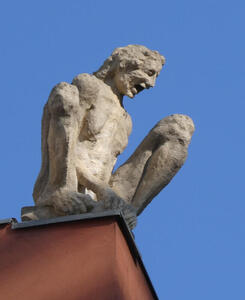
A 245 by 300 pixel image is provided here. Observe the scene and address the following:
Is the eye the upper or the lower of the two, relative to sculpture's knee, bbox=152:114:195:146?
upper

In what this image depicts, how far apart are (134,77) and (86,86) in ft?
1.89

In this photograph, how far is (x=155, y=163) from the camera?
7.86m

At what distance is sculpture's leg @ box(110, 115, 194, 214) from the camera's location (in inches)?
308

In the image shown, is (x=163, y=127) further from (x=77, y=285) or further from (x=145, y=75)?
(x=77, y=285)

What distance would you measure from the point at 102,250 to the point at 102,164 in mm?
1490

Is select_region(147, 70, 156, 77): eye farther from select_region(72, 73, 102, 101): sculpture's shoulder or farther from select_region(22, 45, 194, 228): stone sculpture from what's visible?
select_region(72, 73, 102, 101): sculpture's shoulder

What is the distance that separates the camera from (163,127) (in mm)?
7926

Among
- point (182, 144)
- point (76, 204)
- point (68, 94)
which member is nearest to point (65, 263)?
point (76, 204)

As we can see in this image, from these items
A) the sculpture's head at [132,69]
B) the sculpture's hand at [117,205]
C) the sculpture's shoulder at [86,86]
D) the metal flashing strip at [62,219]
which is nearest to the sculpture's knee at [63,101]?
the sculpture's shoulder at [86,86]

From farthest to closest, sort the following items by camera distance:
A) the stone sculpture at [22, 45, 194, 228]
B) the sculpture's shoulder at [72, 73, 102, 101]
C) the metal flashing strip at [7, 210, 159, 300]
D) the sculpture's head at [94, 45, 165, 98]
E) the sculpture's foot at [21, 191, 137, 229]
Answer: the sculpture's head at [94, 45, 165, 98]
the sculpture's shoulder at [72, 73, 102, 101]
the stone sculpture at [22, 45, 194, 228]
the sculpture's foot at [21, 191, 137, 229]
the metal flashing strip at [7, 210, 159, 300]

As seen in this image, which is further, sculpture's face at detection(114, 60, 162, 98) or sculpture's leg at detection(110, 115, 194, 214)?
sculpture's face at detection(114, 60, 162, 98)

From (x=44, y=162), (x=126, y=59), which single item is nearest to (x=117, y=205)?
(x=44, y=162)

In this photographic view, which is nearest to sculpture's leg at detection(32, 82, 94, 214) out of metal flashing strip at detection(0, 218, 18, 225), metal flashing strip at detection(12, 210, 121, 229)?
metal flashing strip at detection(12, 210, 121, 229)

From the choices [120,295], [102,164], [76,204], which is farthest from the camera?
[102,164]
